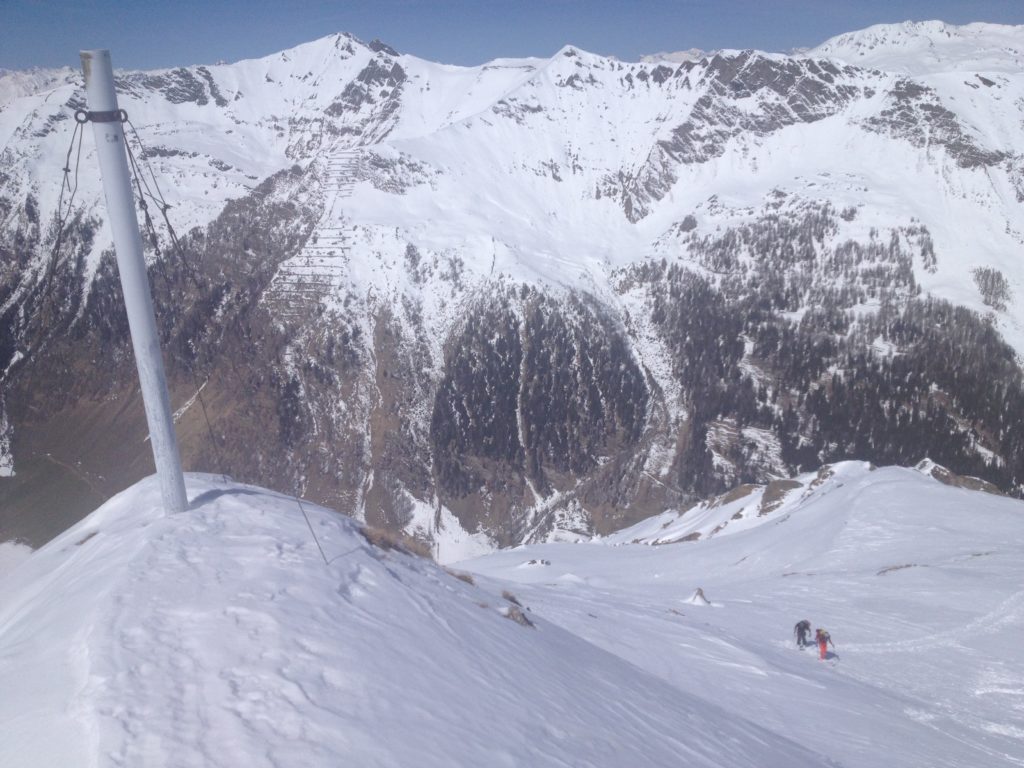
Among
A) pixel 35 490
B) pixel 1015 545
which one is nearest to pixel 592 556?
pixel 1015 545

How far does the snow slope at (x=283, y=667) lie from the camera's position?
18.6 ft

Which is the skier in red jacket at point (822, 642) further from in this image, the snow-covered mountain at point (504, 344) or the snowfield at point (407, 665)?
the snow-covered mountain at point (504, 344)

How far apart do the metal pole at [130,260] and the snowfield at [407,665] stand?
98 centimetres

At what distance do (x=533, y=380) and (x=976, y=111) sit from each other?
16778 cm

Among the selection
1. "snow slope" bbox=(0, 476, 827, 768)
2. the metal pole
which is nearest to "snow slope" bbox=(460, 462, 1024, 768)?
"snow slope" bbox=(0, 476, 827, 768)

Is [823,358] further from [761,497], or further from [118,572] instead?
[118,572]

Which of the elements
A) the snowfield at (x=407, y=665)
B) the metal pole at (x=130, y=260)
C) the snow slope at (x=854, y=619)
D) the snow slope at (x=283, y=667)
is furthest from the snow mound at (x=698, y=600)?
the metal pole at (x=130, y=260)

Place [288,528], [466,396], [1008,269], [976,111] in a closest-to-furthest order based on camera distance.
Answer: [288,528]
[466,396]
[1008,269]
[976,111]

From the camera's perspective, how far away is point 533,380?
449 ft

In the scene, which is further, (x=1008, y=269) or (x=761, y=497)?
(x=1008, y=269)

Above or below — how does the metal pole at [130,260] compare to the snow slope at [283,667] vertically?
above

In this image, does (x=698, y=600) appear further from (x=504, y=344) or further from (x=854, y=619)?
(x=504, y=344)

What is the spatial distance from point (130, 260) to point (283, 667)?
285 inches

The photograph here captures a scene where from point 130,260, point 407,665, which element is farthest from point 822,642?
point 130,260
